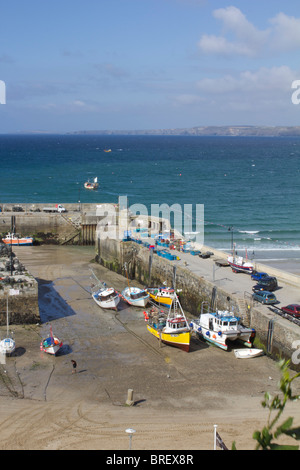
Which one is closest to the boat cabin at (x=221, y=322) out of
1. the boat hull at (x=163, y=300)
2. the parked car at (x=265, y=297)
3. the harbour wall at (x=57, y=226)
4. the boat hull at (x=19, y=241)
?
the parked car at (x=265, y=297)

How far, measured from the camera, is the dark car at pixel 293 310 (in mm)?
22594

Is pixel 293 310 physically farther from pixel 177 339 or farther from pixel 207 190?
pixel 207 190

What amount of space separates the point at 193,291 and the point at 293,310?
735 cm

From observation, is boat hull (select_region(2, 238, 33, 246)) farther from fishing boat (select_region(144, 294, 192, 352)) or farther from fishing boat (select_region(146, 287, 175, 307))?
fishing boat (select_region(144, 294, 192, 352))

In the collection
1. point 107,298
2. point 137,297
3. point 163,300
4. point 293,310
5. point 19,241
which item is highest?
point 19,241

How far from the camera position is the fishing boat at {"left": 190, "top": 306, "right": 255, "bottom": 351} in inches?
904

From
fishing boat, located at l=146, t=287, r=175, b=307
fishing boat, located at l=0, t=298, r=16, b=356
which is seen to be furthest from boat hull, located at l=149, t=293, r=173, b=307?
fishing boat, located at l=0, t=298, r=16, b=356

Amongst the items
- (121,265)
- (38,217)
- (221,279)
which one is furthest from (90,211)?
(221,279)

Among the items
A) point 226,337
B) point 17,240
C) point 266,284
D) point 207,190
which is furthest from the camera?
point 207,190

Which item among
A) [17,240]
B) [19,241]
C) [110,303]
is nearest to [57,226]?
[19,241]

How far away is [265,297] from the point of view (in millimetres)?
24469

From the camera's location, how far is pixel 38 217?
46.8 meters

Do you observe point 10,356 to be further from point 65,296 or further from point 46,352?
point 65,296

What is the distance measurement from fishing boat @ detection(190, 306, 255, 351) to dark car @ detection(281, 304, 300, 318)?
5.87ft
